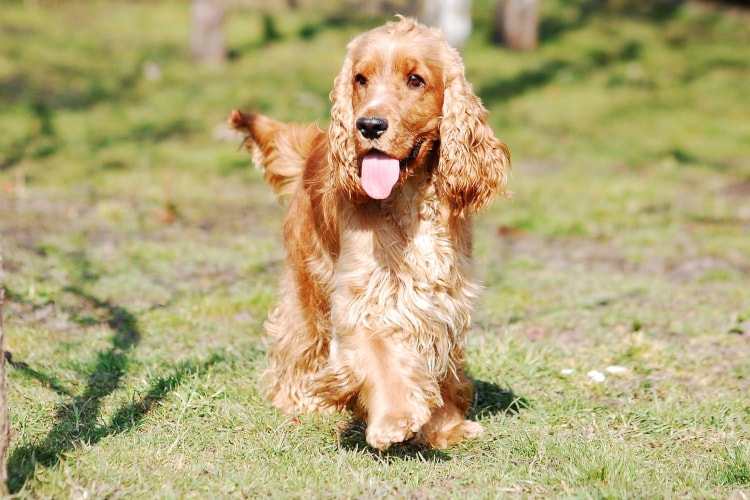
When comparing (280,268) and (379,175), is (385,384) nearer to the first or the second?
(379,175)

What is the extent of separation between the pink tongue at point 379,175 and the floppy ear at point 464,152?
300 mm

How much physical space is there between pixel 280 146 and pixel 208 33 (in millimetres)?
11438

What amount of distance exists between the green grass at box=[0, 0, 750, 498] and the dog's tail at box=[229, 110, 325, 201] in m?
1.00

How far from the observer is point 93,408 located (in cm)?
403

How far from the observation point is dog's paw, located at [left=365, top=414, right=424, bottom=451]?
11.2 ft

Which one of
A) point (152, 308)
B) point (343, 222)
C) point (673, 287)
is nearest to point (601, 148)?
point (673, 287)

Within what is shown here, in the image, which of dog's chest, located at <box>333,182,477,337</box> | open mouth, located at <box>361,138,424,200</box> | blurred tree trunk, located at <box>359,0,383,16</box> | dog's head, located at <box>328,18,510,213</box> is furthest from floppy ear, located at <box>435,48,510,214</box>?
blurred tree trunk, located at <box>359,0,383,16</box>

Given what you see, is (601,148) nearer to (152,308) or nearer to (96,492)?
(152,308)

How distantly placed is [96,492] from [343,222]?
1.51 m

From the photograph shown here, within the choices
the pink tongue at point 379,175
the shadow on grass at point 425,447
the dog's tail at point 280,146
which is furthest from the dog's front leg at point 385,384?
the dog's tail at point 280,146

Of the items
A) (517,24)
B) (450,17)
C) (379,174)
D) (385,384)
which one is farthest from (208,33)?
(385,384)

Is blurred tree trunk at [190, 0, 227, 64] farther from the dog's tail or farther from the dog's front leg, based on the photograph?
the dog's front leg

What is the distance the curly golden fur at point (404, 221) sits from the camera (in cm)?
364

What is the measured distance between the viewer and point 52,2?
20.5 metres
